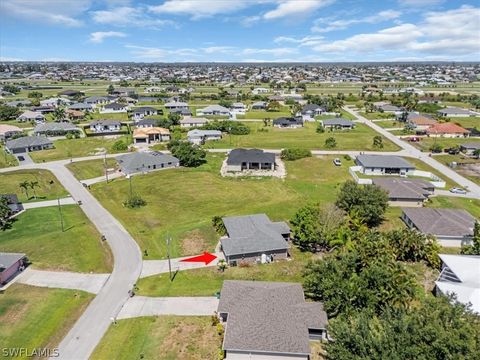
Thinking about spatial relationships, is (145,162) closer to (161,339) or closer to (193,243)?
(193,243)

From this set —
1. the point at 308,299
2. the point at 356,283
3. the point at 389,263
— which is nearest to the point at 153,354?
the point at 308,299

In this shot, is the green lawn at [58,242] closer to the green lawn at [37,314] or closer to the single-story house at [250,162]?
the green lawn at [37,314]

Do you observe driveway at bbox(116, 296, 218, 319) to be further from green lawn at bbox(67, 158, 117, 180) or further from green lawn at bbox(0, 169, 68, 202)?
green lawn at bbox(67, 158, 117, 180)

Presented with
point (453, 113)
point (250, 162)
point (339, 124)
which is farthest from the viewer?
point (453, 113)

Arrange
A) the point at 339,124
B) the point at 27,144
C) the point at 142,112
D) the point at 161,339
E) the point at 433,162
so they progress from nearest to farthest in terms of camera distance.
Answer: the point at 161,339 → the point at 433,162 → the point at 27,144 → the point at 339,124 → the point at 142,112

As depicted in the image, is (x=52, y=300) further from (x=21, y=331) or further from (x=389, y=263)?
(x=389, y=263)

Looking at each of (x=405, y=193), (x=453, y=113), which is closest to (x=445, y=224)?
(x=405, y=193)

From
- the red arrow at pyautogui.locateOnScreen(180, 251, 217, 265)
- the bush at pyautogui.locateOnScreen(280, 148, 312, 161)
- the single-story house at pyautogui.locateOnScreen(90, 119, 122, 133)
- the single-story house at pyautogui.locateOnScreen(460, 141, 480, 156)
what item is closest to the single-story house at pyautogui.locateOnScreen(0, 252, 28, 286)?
the red arrow at pyautogui.locateOnScreen(180, 251, 217, 265)
